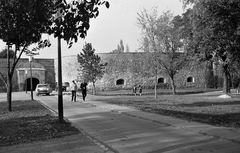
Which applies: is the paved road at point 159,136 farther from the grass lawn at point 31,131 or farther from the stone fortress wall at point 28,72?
the stone fortress wall at point 28,72

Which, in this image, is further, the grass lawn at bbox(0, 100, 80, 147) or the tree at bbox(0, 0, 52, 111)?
the grass lawn at bbox(0, 100, 80, 147)

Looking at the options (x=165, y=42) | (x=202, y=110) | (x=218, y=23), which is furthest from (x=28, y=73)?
(x=202, y=110)

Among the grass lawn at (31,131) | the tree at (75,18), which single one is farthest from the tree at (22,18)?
the grass lawn at (31,131)

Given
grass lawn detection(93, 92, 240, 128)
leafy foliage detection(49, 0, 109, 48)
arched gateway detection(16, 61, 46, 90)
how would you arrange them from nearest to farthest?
1. leafy foliage detection(49, 0, 109, 48)
2. grass lawn detection(93, 92, 240, 128)
3. arched gateway detection(16, 61, 46, 90)

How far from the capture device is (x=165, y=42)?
24500mm

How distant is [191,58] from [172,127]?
18382 millimetres

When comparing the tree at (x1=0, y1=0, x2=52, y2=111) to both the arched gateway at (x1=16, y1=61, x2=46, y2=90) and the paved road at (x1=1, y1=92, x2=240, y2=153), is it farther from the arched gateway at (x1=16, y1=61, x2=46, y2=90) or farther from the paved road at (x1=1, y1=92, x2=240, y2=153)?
the arched gateway at (x1=16, y1=61, x2=46, y2=90)

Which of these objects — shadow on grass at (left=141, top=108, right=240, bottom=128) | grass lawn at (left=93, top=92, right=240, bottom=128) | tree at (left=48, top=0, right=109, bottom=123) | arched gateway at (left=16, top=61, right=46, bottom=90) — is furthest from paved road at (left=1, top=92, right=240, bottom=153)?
arched gateway at (left=16, top=61, right=46, bottom=90)

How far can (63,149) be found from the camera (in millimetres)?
6148

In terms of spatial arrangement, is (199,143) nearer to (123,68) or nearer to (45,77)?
(123,68)

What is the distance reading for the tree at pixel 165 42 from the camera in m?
23.4

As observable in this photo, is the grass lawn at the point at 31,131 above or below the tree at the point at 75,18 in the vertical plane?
below

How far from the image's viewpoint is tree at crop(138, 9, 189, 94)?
23.4m

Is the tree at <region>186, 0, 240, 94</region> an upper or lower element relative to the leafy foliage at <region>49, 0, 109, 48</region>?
upper
